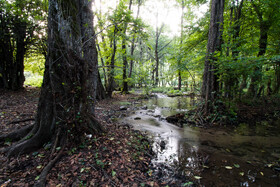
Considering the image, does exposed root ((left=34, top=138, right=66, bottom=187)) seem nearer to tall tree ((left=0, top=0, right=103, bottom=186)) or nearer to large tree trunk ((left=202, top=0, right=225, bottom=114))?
tall tree ((left=0, top=0, right=103, bottom=186))

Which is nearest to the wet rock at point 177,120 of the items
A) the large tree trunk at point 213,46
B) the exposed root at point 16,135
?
the large tree trunk at point 213,46

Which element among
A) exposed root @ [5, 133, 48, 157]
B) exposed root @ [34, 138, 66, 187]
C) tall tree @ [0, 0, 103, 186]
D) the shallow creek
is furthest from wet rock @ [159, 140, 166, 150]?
exposed root @ [5, 133, 48, 157]

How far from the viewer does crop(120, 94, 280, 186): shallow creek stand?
296cm

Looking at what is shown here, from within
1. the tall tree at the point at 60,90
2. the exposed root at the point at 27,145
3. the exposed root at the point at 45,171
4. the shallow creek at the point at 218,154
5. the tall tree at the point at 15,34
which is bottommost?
the shallow creek at the point at 218,154

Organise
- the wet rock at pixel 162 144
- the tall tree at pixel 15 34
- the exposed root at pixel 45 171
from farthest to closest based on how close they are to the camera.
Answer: the tall tree at pixel 15 34, the wet rock at pixel 162 144, the exposed root at pixel 45 171

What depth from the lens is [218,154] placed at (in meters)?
3.90

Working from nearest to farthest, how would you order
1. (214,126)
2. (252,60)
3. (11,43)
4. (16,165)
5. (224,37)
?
(16,165)
(252,60)
(214,126)
(224,37)
(11,43)

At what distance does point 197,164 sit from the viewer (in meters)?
3.41

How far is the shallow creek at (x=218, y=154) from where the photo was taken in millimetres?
2959

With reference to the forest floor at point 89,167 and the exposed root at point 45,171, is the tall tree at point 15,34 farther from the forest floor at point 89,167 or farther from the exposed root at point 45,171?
the exposed root at point 45,171

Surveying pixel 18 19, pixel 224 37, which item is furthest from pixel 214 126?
pixel 18 19

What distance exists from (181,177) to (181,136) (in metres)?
2.41

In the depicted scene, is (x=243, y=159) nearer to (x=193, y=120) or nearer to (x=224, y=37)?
(x=193, y=120)

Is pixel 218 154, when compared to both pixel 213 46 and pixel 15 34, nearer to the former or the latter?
pixel 213 46
